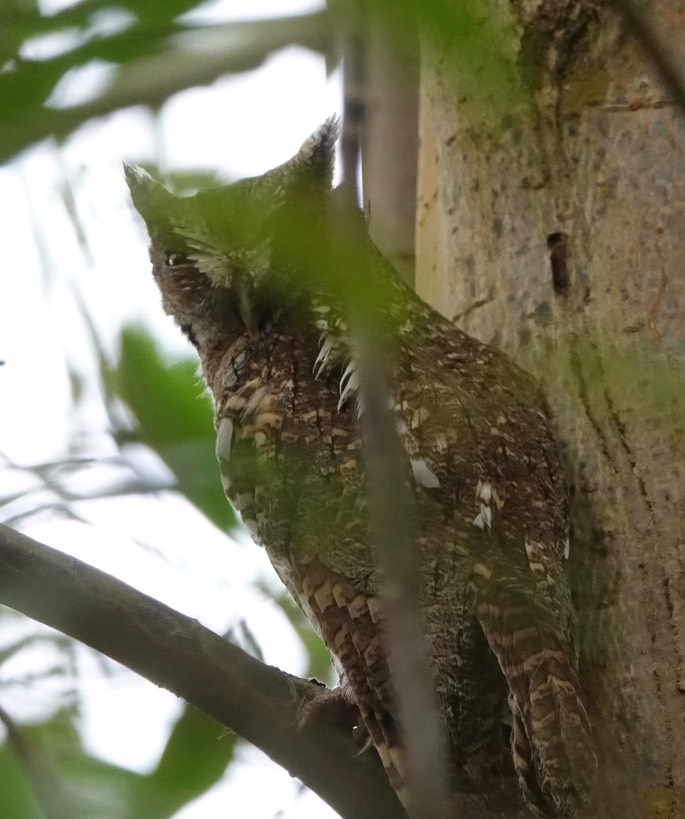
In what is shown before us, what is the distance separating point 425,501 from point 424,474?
0.04 m

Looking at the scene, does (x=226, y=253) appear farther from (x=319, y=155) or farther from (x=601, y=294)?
(x=601, y=294)

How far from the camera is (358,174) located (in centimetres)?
71

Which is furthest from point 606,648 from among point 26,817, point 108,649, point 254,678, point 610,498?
point 26,817

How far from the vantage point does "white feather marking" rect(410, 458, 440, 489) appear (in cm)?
166

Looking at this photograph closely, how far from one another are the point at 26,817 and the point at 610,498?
1.07 m

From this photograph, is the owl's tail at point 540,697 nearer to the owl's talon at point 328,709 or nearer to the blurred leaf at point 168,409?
the owl's talon at point 328,709

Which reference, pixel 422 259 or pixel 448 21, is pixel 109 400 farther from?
pixel 422 259

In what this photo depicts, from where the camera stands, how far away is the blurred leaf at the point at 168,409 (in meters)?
1.28

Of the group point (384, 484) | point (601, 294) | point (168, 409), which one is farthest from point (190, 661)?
point (601, 294)

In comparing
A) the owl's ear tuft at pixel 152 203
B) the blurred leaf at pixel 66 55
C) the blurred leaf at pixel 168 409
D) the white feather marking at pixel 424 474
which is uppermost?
the blurred leaf at pixel 66 55

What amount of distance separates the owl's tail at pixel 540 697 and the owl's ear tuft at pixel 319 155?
3.50 ft

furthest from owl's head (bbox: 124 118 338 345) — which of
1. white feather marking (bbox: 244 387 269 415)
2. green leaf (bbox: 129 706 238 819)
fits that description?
green leaf (bbox: 129 706 238 819)

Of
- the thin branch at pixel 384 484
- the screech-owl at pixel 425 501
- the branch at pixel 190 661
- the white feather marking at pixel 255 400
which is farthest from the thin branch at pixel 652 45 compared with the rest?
the white feather marking at pixel 255 400

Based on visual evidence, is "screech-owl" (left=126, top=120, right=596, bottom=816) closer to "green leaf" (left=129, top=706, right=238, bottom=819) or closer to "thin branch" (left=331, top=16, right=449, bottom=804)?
"green leaf" (left=129, top=706, right=238, bottom=819)
